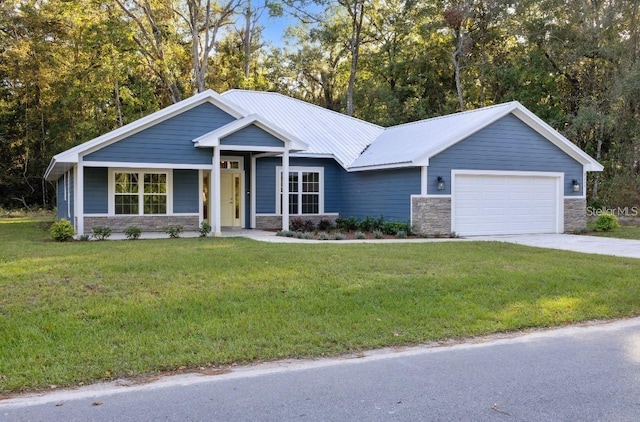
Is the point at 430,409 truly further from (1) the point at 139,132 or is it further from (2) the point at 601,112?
(2) the point at 601,112

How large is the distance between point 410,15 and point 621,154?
15.1 meters

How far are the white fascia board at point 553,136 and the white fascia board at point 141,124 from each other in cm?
878

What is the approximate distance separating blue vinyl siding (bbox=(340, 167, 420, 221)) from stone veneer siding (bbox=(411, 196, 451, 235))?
26 centimetres

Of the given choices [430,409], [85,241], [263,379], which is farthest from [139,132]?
[430,409]

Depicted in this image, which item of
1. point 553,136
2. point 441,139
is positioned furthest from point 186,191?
point 553,136

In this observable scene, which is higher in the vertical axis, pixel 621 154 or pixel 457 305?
pixel 621 154

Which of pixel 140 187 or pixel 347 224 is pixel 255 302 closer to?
pixel 140 187

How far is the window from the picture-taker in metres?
16.4

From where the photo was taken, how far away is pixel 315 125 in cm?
2178

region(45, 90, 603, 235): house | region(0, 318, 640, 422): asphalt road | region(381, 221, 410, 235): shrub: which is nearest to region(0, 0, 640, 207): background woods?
region(45, 90, 603, 235): house

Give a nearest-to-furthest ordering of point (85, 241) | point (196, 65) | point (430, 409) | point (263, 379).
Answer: point (430, 409) < point (263, 379) < point (85, 241) < point (196, 65)

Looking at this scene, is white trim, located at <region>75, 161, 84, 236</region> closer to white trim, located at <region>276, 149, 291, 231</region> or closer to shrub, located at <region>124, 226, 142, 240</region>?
shrub, located at <region>124, 226, 142, 240</region>

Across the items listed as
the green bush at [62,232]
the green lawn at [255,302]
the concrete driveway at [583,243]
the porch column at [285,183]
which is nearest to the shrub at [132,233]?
the green bush at [62,232]

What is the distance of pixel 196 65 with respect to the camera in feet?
96.5
